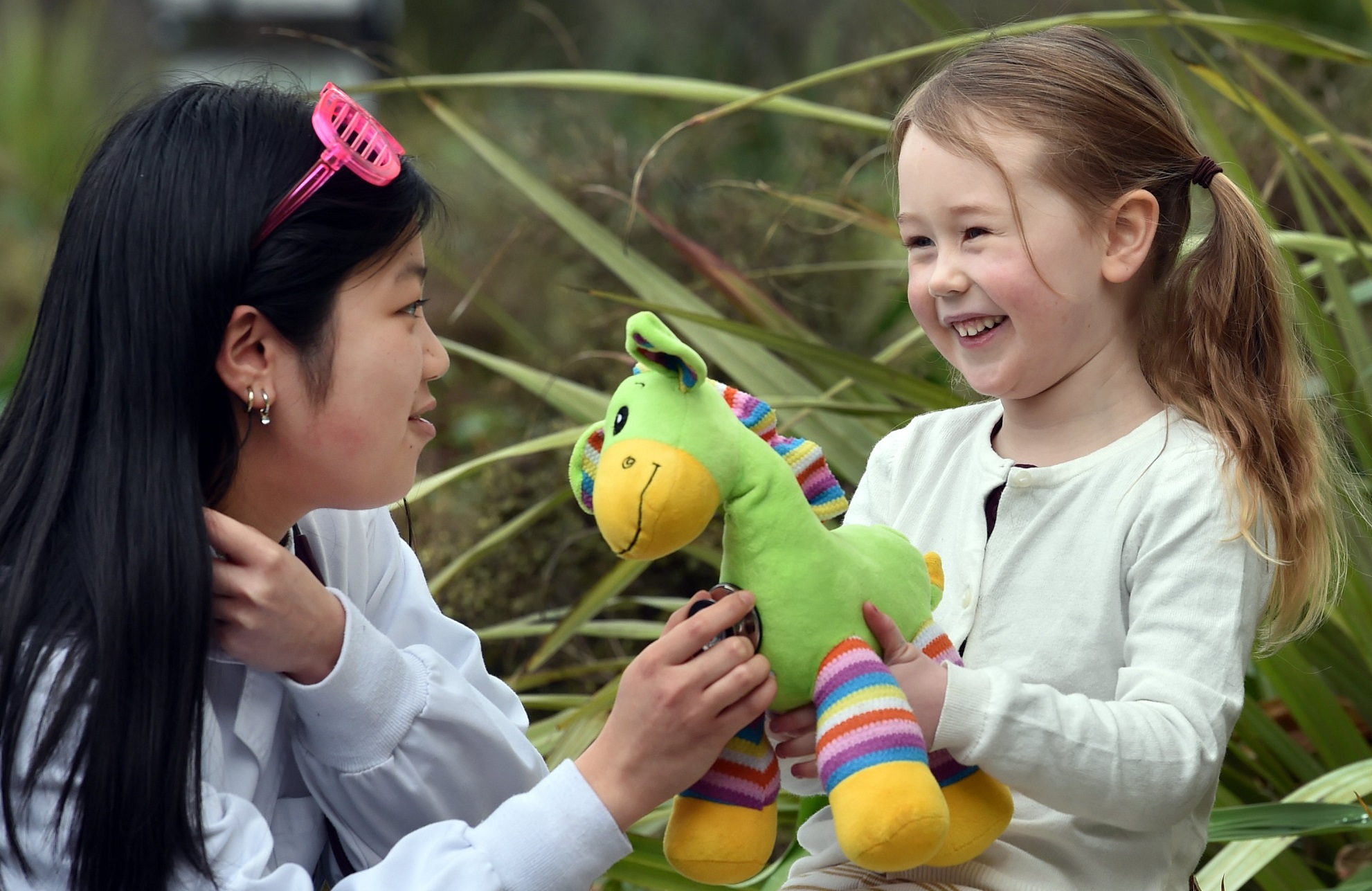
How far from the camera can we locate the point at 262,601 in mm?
1090

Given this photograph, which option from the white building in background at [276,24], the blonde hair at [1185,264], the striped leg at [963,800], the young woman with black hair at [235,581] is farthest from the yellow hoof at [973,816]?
the white building in background at [276,24]

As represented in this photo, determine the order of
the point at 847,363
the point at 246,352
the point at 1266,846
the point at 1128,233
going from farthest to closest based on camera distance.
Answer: the point at 847,363
the point at 1266,846
the point at 1128,233
the point at 246,352

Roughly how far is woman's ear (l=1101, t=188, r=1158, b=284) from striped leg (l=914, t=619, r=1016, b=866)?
402 mm

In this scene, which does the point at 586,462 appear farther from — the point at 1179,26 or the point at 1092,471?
the point at 1179,26

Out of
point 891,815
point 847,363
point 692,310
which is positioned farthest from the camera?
point 692,310

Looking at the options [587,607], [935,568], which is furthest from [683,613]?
[587,607]

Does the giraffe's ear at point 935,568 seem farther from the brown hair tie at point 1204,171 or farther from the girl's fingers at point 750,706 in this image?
the brown hair tie at point 1204,171

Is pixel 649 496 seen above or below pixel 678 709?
above

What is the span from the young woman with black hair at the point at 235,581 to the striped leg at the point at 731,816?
3 centimetres

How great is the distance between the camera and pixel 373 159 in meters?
1.18

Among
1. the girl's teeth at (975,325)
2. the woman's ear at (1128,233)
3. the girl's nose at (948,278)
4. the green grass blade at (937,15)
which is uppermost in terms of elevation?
the green grass blade at (937,15)

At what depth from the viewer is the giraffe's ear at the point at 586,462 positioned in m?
1.05

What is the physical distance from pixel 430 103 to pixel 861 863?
1.47m

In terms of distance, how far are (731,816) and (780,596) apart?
0.19 metres
